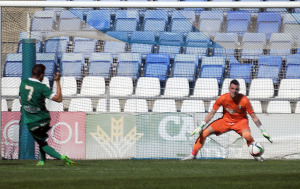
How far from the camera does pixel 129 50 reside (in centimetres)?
1209

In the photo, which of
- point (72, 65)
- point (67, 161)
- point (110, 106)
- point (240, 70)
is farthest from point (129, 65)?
point (67, 161)

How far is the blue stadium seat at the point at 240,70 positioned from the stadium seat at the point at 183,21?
4.92 feet

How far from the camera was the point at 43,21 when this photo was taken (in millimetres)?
11508

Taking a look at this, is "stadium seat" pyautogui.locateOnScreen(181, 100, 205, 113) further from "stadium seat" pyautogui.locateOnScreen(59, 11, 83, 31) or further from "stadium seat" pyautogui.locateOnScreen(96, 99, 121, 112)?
"stadium seat" pyautogui.locateOnScreen(59, 11, 83, 31)

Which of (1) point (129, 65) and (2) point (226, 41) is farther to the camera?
(1) point (129, 65)

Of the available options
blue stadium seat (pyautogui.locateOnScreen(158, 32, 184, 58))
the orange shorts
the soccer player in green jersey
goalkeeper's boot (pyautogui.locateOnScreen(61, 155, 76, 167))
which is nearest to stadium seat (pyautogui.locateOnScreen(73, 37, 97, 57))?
blue stadium seat (pyautogui.locateOnScreen(158, 32, 184, 58))

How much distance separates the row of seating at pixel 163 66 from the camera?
39.5ft

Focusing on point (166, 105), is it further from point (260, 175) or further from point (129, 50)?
point (260, 175)

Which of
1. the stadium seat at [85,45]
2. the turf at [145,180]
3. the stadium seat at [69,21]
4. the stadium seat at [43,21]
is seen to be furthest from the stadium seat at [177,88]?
the turf at [145,180]

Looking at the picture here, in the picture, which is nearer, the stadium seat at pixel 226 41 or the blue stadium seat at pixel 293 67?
the stadium seat at pixel 226 41

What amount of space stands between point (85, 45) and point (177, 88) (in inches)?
86.4

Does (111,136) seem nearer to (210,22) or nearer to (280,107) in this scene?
(210,22)

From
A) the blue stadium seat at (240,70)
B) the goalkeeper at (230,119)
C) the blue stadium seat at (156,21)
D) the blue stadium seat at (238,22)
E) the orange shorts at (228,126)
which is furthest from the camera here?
the blue stadium seat at (240,70)

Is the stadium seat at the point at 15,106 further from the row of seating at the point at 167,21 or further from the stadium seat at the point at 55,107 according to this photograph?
the row of seating at the point at 167,21
